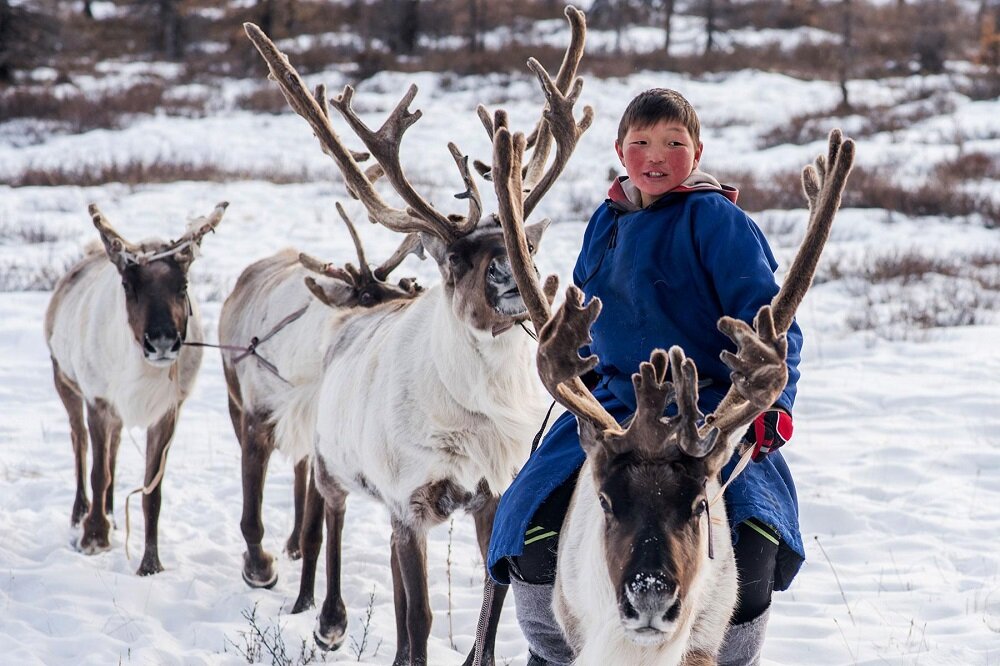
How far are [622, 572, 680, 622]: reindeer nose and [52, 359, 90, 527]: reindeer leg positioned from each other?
447 centimetres

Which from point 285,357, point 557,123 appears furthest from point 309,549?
point 557,123

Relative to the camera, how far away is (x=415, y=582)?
154 inches

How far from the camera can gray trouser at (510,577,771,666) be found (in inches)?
101

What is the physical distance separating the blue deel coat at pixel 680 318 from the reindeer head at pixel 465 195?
814mm

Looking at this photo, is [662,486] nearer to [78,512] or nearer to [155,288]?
[155,288]

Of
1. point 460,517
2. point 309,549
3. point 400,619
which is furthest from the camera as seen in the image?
point 460,517

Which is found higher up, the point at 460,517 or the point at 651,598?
the point at 651,598

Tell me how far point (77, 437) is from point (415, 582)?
117 inches

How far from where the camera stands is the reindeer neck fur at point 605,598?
2270 millimetres

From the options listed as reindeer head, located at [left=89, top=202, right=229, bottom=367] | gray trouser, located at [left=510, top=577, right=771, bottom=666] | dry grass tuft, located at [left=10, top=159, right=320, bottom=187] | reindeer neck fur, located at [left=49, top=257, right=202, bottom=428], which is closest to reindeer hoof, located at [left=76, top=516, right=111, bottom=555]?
reindeer neck fur, located at [left=49, top=257, right=202, bottom=428]

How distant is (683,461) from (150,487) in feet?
12.1

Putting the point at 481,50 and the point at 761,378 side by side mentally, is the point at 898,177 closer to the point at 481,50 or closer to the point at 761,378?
the point at 761,378

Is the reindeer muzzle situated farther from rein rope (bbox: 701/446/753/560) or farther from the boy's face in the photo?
rein rope (bbox: 701/446/753/560)

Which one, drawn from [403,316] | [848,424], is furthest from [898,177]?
[403,316]
